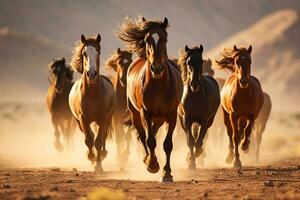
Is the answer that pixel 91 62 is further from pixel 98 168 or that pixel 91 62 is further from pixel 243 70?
pixel 243 70

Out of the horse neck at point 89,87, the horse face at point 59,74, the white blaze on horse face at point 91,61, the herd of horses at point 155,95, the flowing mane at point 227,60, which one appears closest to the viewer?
the herd of horses at point 155,95

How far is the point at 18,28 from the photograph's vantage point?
516ft

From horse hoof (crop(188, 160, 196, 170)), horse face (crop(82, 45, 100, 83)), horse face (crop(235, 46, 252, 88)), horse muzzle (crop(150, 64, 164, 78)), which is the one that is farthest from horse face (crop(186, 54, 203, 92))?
horse muzzle (crop(150, 64, 164, 78))

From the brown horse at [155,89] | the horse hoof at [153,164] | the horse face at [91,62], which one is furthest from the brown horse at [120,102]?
the horse hoof at [153,164]

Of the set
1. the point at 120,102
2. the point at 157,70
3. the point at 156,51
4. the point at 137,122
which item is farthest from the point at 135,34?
the point at 120,102

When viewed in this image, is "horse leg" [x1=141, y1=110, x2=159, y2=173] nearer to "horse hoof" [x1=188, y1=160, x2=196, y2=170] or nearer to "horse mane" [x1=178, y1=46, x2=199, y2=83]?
"horse hoof" [x1=188, y1=160, x2=196, y2=170]

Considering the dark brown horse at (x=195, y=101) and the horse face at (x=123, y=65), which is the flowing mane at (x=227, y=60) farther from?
the horse face at (x=123, y=65)

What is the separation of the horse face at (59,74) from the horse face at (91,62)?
24.3ft

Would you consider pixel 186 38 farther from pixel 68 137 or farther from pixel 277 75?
pixel 68 137

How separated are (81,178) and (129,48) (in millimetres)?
2782

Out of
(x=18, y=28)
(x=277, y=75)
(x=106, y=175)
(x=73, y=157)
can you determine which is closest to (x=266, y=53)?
(x=277, y=75)

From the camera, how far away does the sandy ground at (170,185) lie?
36.2ft

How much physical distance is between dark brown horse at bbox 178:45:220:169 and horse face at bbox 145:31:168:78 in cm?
385

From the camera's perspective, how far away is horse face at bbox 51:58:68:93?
75.7ft
